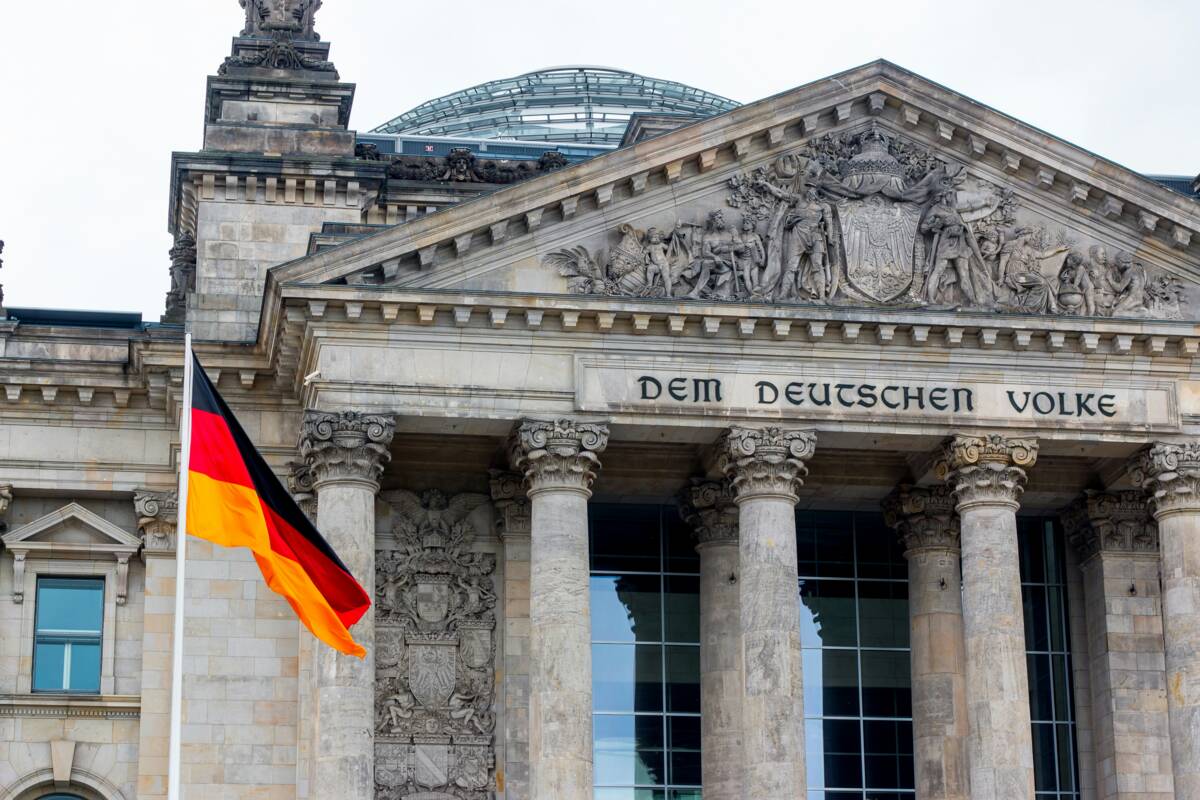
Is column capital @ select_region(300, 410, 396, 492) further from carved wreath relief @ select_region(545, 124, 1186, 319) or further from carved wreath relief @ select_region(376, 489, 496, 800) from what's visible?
carved wreath relief @ select_region(545, 124, 1186, 319)

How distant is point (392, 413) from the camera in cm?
4241

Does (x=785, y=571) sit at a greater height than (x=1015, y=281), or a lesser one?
lesser

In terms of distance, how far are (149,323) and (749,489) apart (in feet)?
43.7

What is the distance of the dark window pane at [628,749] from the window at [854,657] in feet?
9.73

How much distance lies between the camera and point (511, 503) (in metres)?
45.8

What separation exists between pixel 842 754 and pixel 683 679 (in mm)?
3512

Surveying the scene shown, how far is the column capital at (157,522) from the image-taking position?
4553 cm

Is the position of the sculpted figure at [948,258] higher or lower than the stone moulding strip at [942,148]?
lower

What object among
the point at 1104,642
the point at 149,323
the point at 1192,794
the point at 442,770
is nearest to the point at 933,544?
the point at 1104,642

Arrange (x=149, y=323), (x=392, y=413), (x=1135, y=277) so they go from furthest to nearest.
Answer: (x=149, y=323)
(x=1135, y=277)
(x=392, y=413)

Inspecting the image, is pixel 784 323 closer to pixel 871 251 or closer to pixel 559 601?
pixel 871 251

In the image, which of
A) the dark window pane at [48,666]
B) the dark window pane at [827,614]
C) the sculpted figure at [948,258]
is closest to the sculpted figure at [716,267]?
the sculpted figure at [948,258]

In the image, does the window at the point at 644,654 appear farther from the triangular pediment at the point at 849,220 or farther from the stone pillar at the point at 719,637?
the triangular pediment at the point at 849,220

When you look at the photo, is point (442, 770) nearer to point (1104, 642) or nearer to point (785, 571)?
point (785, 571)
